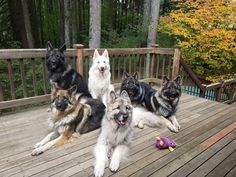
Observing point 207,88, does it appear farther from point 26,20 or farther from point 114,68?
point 26,20

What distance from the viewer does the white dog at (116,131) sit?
2.46m

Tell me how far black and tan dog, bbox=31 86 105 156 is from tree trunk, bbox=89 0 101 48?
126 inches

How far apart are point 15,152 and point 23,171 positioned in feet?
1.37

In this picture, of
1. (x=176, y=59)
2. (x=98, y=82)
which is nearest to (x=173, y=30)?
(x=176, y=59)

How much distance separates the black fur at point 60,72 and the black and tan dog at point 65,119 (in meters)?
0.69

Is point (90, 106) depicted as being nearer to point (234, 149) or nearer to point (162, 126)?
point (162, 126)

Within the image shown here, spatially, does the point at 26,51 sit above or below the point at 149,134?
above

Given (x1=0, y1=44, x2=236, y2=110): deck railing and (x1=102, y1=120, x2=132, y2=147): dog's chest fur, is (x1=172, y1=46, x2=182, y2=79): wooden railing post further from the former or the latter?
(x1=102, y1=120, x2=132, y2=147): dog's chest fur

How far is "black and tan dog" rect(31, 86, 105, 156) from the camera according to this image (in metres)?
2.63

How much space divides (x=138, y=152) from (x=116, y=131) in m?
Answer: 0.40

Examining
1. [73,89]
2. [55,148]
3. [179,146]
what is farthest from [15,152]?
[179,146]

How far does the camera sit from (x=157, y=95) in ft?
11.8

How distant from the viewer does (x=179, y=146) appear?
282cm

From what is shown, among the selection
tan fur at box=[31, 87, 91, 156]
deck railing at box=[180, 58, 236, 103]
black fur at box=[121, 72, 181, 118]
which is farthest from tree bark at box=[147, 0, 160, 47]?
tan fur at box=[31, 87, 91, 156]
